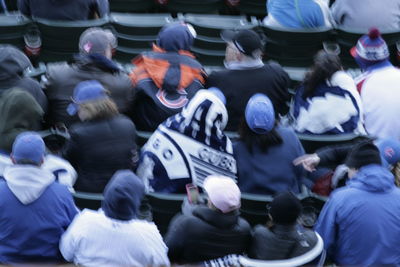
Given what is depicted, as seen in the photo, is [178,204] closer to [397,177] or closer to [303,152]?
[303,152]

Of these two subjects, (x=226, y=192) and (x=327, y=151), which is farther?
(x=327, y=151)

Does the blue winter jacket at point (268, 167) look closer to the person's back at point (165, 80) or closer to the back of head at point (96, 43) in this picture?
the person's back at point (165, 80)

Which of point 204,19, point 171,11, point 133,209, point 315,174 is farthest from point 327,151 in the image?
point 171,11

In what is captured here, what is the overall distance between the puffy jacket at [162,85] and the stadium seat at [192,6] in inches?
82.0

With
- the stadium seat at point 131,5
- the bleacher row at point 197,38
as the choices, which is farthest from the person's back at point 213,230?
the stadium seat at point 131,5

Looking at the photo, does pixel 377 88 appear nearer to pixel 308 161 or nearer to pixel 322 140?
pixel 322 140

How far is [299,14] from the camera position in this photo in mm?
8523

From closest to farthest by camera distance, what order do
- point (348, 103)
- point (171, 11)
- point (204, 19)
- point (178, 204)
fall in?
point (178, 204), point (348, 103), point (204, 19), point (171, 11)

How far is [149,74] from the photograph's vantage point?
283 inches

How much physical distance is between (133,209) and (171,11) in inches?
163

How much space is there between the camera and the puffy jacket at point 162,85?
708 cm

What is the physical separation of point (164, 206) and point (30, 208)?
853 millimetres

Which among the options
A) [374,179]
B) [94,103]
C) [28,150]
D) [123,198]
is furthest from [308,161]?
[28,150]

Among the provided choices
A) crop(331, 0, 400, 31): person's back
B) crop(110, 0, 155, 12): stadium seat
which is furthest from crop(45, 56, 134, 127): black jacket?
crop(331, 0, 400, 31): person's back
